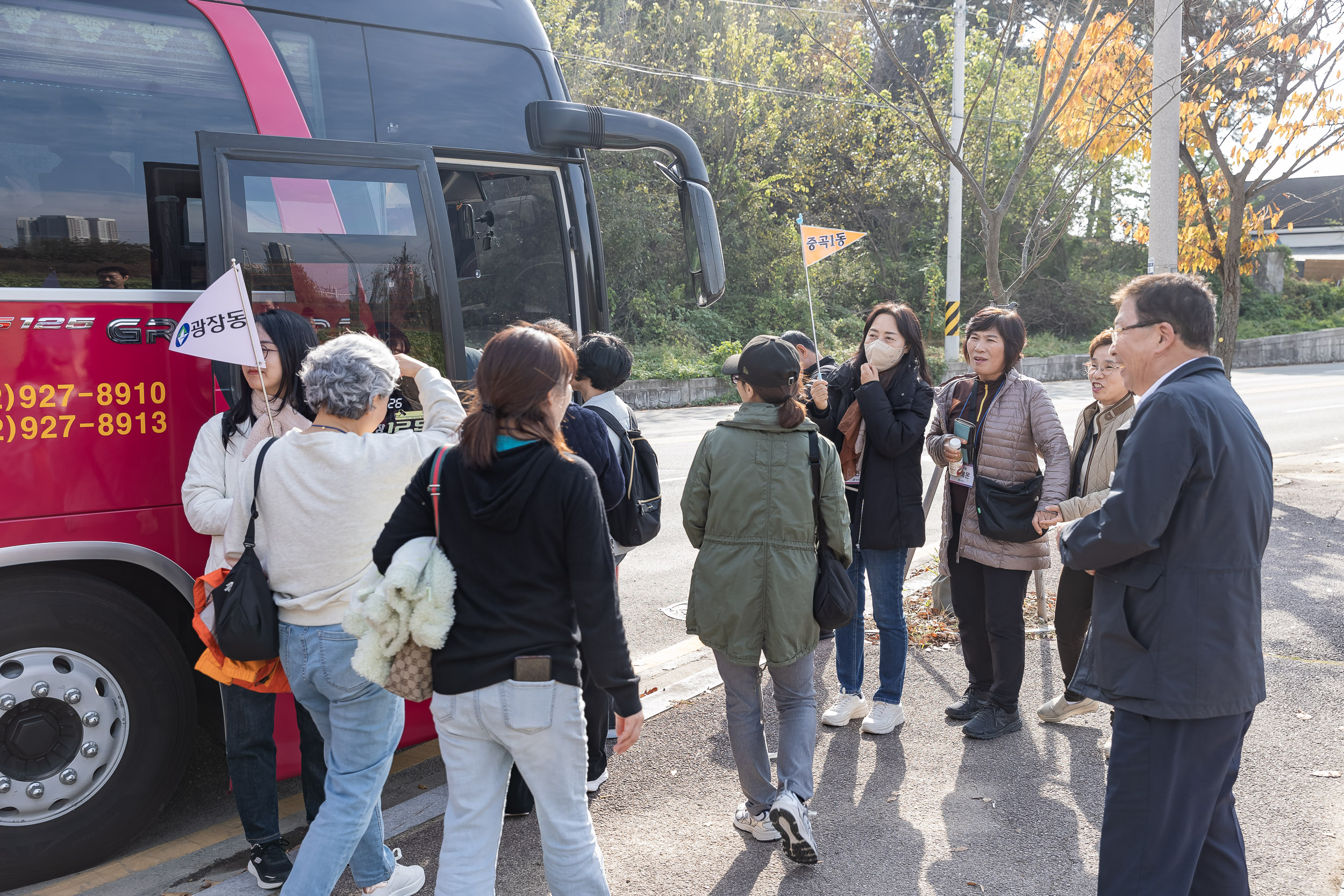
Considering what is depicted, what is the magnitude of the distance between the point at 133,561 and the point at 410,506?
1.67 m

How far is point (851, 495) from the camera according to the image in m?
4.99

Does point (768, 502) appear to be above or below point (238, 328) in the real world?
below

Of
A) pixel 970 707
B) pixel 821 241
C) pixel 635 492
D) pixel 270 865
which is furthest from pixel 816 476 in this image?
pixel 821 241

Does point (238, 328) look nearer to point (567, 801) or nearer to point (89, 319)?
point (89, 319)

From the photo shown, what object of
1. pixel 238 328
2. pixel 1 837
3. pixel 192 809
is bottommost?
pixel 192 809

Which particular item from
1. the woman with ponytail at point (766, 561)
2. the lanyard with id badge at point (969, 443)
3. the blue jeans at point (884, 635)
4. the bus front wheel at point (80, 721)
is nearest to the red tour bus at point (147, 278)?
the bus front wheel at point (80, 721)

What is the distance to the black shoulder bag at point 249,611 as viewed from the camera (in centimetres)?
304

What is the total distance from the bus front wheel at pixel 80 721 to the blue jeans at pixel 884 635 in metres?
2.85

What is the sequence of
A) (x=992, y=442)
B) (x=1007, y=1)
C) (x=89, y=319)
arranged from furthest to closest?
1. (x=1007, y=1)
2. (x=992, y=442)
3. (x=89, y=319)

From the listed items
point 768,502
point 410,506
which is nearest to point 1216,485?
point 768,502

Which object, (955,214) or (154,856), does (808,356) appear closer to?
(154,856)

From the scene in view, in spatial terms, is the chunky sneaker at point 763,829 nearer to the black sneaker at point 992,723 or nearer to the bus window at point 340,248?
the black sneaker at point 992,723

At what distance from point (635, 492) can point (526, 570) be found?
1712 millimetres

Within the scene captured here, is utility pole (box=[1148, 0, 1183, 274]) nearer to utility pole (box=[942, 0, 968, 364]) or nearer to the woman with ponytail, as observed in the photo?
the woman with ponytail
